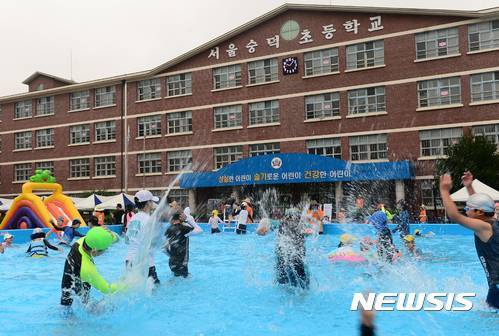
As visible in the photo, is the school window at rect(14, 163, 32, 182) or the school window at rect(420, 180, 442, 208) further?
the school window at rect(14, 163, 32, 182)

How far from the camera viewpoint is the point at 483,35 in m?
27.7

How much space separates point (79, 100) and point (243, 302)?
1475 inches

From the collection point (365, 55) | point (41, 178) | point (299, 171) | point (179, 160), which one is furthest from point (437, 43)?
point (41, 178)

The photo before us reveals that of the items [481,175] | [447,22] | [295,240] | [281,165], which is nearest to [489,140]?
[481,175]

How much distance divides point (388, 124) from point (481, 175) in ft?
22.0

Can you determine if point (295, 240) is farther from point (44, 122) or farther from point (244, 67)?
point (44, 122)

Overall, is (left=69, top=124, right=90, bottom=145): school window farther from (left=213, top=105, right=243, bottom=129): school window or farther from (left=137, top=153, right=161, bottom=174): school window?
(left=213, top=105, right=243, bottom=129): school window

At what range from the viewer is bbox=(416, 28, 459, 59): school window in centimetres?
2849

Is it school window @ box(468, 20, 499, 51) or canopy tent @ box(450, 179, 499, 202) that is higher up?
school window @ box(468, 20, 499, 51)

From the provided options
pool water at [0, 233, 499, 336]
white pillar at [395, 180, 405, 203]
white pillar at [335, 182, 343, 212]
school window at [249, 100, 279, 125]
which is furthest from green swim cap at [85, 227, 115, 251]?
school window at [249, 100, 279, 125]

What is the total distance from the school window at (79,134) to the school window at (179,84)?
864 centimetres

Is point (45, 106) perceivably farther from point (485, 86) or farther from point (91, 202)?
point (485, 86)

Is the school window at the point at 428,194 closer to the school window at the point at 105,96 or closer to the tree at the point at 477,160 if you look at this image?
the tree at the point at 477,160

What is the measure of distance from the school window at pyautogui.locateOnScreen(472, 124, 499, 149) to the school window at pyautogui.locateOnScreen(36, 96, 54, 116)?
1348 inches
